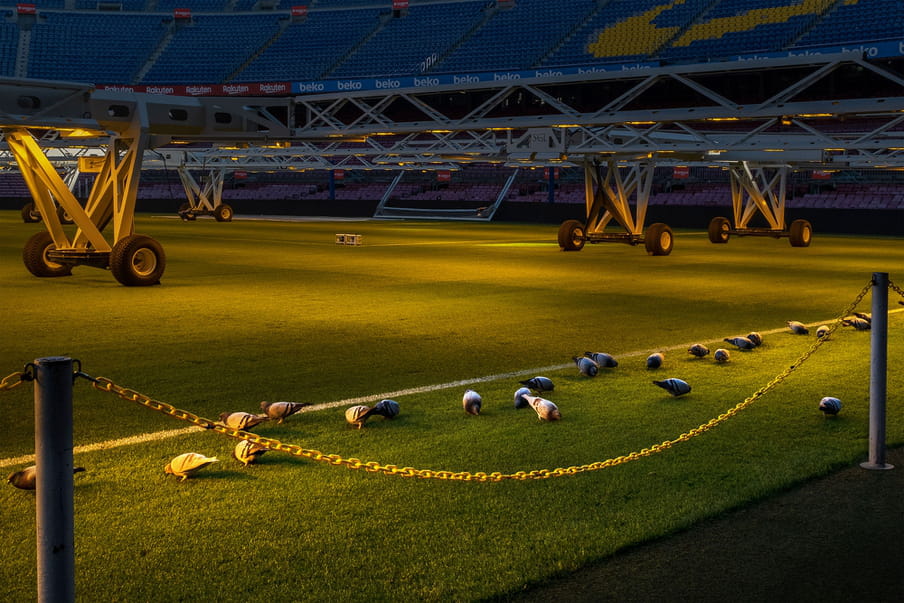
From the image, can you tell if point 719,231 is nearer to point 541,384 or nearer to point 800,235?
point 800,235

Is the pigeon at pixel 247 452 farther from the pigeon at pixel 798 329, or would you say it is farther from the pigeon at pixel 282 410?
the pigeon at pixel 798 329

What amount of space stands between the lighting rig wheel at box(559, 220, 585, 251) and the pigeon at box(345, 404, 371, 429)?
19746 mm

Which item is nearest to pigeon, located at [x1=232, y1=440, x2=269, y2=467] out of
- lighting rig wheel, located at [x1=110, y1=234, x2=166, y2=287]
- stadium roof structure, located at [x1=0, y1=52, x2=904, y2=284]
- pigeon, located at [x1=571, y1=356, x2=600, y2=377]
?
pigeon, located at [x1=571, y1=356, x2=600, y2=377]

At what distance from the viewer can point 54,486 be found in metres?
2.91

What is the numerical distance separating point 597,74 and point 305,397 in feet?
40.8

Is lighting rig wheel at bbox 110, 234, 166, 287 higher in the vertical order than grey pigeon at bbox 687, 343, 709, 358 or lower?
higher

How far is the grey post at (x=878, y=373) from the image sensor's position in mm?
5477

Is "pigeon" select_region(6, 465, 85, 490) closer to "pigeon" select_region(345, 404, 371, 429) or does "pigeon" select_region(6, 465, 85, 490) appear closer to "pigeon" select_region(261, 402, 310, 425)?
"pigeon" select_region(261, 402, 310, 425)

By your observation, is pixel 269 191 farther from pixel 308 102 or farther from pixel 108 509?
pixel 108 509

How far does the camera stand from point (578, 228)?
26.2m

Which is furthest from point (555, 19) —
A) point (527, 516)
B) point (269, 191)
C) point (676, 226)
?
point (527, 516)

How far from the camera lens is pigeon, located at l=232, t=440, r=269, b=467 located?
5594mm

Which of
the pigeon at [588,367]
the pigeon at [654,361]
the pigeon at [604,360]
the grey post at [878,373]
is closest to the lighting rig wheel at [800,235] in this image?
the pigeon at [654,361]

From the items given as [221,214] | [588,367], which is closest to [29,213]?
[221,214]
